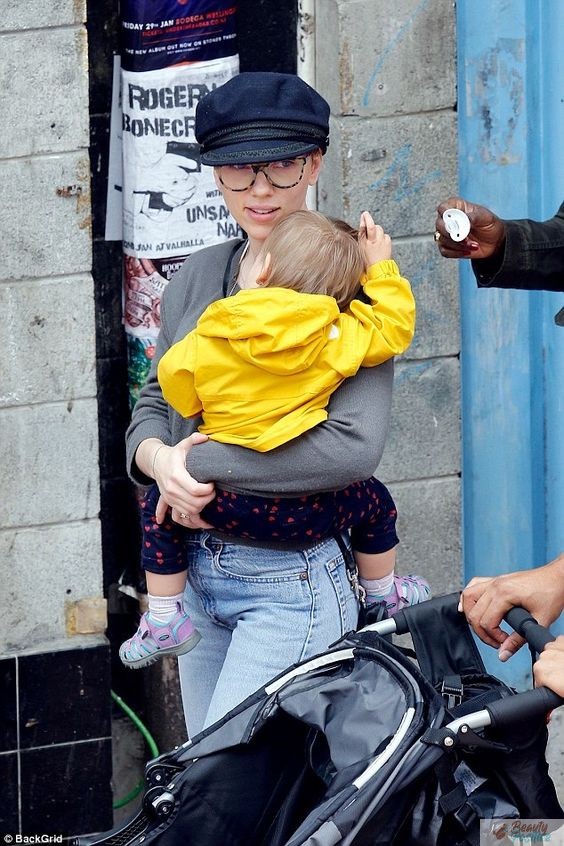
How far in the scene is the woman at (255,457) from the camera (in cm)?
299

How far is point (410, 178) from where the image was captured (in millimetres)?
4211

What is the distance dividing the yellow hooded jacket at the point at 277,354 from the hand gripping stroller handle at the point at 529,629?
0.60 meters

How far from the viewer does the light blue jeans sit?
3090 mm

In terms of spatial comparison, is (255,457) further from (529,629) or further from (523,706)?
(523,706)

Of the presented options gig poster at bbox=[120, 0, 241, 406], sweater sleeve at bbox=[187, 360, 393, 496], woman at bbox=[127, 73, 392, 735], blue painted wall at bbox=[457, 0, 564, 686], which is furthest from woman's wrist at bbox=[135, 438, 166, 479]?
blue painted wall at bbox=[457, 0, 564, 686]

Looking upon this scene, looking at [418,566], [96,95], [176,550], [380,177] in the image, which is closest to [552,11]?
[380,177]

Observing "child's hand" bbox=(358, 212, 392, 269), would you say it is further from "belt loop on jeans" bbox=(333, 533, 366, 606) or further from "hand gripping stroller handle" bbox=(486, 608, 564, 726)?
"hand gripping stroller handle" bbox=(486, 608, 564, 726)

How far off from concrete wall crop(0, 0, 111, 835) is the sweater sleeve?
1.26 metres

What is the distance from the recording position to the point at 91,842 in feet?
9.14

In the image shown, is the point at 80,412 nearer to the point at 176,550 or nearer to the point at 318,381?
the point at 176,550

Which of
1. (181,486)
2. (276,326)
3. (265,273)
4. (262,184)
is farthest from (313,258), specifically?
(181,486)

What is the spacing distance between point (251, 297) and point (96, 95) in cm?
183

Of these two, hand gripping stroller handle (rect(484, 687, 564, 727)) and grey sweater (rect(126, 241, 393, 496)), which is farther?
grey sweater (rect(126, 241, 393, 496))

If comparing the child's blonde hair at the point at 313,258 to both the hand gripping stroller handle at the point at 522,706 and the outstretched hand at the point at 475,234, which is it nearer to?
the outstretched hand at the point at 475,234
